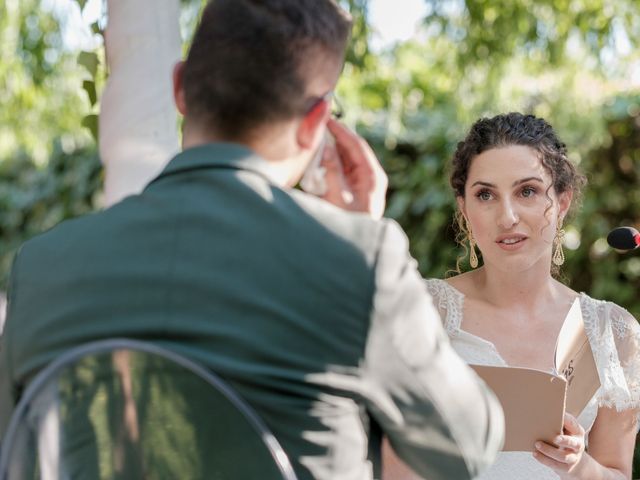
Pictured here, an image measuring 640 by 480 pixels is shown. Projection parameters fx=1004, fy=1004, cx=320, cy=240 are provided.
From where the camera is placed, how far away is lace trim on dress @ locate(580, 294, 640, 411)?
9.09 feet

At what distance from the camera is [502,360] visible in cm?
282

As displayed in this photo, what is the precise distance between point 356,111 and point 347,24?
6.62m

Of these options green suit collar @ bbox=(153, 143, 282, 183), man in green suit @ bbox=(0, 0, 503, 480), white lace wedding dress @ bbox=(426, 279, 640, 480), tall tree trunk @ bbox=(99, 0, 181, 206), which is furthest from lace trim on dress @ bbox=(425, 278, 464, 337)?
green suit collar @ bbox=(153, 143, 282, 183)

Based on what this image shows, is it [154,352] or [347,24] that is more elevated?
[347,24]

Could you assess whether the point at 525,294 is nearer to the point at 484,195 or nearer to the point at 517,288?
the point at 517,288

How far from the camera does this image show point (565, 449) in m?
2.36

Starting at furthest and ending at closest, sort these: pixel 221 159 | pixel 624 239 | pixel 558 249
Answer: pixel 558 249
pixel 624 239
pixel 221 159

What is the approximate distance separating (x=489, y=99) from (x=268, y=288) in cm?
537

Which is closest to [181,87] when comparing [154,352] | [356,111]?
[154,352]

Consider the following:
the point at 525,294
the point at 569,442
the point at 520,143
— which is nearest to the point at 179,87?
the point at 569,442

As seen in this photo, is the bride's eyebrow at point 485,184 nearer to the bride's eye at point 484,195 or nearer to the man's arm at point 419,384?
the bride's eye at point 484,195

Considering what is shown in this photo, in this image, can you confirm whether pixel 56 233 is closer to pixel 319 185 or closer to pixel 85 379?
pixel 85 379

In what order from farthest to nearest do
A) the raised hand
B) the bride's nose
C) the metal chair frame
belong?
the bride's nose → the raised hand → the metal chair frame

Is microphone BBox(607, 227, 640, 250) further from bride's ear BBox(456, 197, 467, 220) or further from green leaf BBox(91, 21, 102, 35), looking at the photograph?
green leaf BBox(91, 21, 102, 35)
